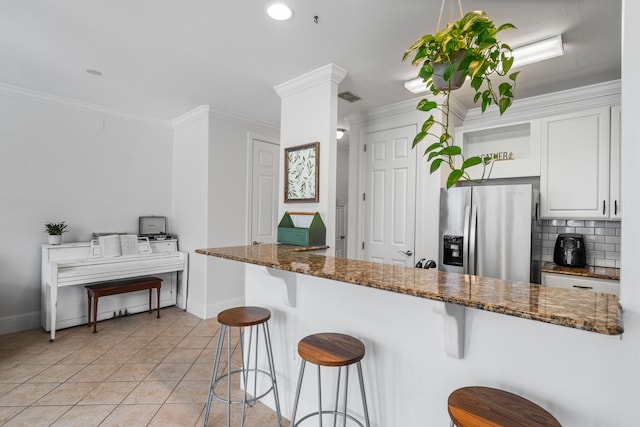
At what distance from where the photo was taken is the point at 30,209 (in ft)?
11.3

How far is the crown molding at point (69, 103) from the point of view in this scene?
3297 millimetres

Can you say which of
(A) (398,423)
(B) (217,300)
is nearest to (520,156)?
(A) (398,423)

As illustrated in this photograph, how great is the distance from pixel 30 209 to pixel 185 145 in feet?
5.82

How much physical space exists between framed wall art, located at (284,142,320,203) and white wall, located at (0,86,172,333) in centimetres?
234

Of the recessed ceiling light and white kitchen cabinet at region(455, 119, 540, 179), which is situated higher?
the recessed ceiling light

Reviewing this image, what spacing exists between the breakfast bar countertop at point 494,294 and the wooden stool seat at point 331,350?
1.17ft

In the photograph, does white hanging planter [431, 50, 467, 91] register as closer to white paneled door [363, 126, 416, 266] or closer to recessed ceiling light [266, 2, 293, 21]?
recessed ceiling light [266, 2, 293, 21]

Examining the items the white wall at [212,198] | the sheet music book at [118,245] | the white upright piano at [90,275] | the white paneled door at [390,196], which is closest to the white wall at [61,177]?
the white upright piano at [90,275]

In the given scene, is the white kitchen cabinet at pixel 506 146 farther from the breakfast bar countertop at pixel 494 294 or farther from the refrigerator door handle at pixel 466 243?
the breakfast bar countertop at pixel 494 294

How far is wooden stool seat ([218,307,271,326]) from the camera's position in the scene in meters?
1.88

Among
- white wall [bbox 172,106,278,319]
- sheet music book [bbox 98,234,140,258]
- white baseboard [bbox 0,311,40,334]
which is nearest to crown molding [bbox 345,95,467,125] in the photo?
white wall [bbox 172,106,278,319]

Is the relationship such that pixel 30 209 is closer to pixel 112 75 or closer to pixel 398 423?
pixel 112 75

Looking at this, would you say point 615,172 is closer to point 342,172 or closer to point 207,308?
point 342,172

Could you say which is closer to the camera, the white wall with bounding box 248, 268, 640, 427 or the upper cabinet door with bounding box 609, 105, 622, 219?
the white wall with bounding box 248, 268, 640, 427
